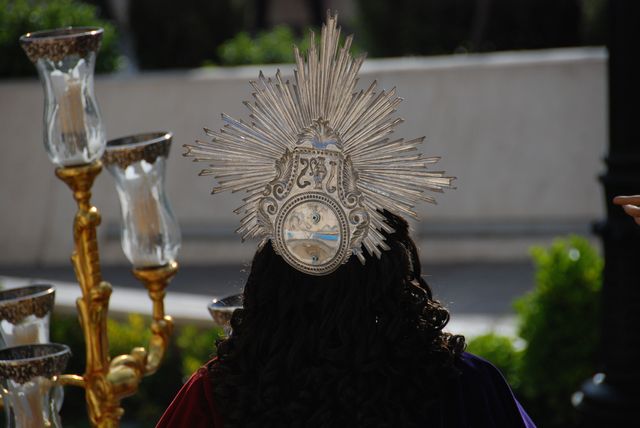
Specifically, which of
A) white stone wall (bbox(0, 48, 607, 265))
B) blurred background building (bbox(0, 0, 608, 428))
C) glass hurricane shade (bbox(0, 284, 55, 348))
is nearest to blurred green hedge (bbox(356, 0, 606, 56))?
blurred background building (bbox(0, 0, 608, 428))

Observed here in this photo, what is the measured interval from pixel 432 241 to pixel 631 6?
5.06 m

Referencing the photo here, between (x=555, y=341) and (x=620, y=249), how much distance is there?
3.78 ft

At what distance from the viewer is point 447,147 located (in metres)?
8.96

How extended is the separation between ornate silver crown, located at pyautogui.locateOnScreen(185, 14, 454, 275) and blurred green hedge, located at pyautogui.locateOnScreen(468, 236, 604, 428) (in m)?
3.04

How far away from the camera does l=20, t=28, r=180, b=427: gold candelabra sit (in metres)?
2.88

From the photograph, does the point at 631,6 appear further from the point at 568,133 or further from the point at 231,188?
the point at 568,133

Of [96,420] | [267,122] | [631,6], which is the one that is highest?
[631,6]

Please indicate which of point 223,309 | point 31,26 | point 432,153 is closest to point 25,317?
point 223,309

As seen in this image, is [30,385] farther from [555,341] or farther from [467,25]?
[467,25]

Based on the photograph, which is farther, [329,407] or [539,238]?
[539,238]

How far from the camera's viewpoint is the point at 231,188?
7.63ft

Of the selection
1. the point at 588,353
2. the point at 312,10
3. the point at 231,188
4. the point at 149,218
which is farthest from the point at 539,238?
the point at 312,10

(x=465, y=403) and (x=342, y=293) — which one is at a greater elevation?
(x=342, y=293)

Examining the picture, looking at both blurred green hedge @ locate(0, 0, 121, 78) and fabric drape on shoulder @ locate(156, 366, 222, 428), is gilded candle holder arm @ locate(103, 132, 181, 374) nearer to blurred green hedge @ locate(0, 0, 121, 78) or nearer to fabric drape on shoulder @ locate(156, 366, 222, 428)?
fabric drape on shoulder @ locate(156, 366, 222, 428)
